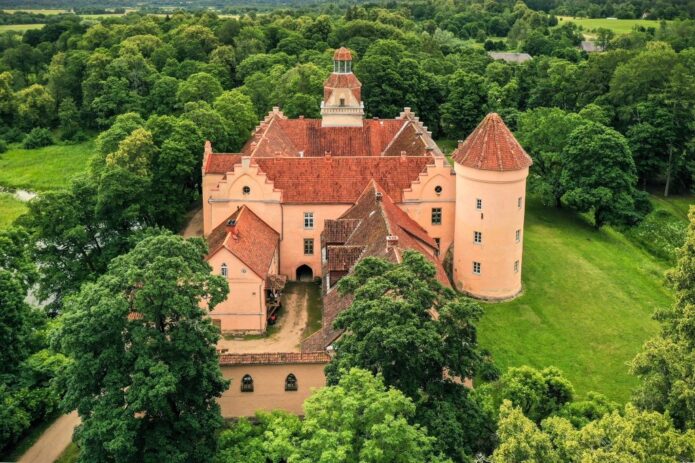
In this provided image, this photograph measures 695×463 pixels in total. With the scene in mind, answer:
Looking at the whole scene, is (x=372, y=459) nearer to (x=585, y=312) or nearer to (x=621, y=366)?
(x=621, y=366)

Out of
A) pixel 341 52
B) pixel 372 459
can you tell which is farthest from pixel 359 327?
pixel 341 52

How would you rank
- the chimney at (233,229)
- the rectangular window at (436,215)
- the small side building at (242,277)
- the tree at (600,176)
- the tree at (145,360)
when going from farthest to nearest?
the tree at (600,176) < the rectangular window at (436,215) < the chimney at (233,229) < the small side building at (242,277) < the tree at (145,360)

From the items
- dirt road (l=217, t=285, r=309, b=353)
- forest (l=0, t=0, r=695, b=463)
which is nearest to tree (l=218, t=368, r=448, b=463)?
forest (l=0, t=0, r=695, b=463)

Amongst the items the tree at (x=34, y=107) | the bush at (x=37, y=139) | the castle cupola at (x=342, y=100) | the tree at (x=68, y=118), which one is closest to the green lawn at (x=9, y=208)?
the bush at (x=37, y=139)

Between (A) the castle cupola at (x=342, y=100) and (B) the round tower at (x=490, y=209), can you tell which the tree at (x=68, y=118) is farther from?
(B) the round tower at (x=490, y=209)

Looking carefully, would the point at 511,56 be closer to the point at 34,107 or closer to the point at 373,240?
the point at 34,107

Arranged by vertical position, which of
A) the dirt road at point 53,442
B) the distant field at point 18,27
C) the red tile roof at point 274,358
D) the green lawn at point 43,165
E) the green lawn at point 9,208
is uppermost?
the distant field at point 18,27
